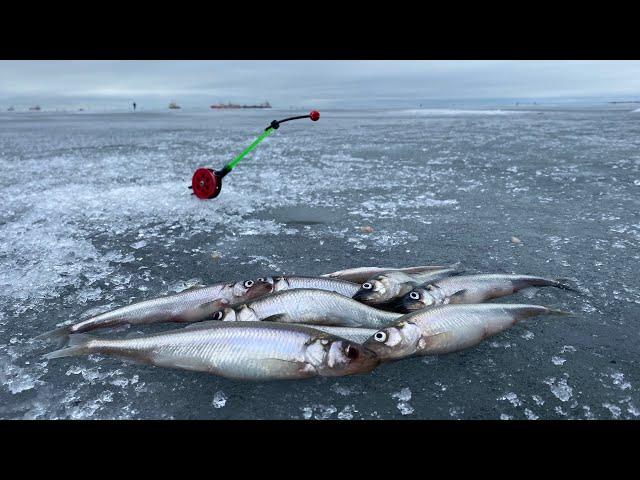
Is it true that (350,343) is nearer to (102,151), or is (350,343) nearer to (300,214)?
(300,214)

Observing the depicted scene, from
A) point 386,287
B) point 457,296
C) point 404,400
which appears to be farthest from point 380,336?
point 457,296

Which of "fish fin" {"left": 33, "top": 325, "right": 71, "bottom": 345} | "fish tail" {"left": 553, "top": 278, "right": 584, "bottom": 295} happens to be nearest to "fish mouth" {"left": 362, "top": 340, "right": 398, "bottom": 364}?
"fish tail" {"left": 553, "top": 278, "right": 584, "bottom": 295}

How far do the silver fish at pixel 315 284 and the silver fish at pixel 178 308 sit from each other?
0.08m

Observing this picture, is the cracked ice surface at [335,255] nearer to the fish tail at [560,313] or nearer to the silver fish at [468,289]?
the fish tail at [560,313]

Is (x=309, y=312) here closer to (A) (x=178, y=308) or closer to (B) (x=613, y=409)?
(A) (x=178, y=308)

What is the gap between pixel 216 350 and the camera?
294 cm

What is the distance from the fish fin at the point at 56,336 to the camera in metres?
3.29

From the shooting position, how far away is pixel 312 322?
3459mm

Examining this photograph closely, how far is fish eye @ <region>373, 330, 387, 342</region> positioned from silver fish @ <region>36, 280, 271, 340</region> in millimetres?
1185

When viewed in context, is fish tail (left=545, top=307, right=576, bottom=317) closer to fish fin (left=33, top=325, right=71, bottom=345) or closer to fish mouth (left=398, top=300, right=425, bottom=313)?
fish mouth (left=398, top=300, right=425, bottom=313)

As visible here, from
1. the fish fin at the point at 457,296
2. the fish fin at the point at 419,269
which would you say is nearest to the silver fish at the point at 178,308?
the fish fin at the point at 419,269

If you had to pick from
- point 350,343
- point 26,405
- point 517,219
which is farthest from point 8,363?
point 517,219

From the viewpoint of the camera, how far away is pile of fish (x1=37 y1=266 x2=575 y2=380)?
2844 millimetres

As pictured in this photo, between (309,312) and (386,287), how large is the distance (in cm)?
76
